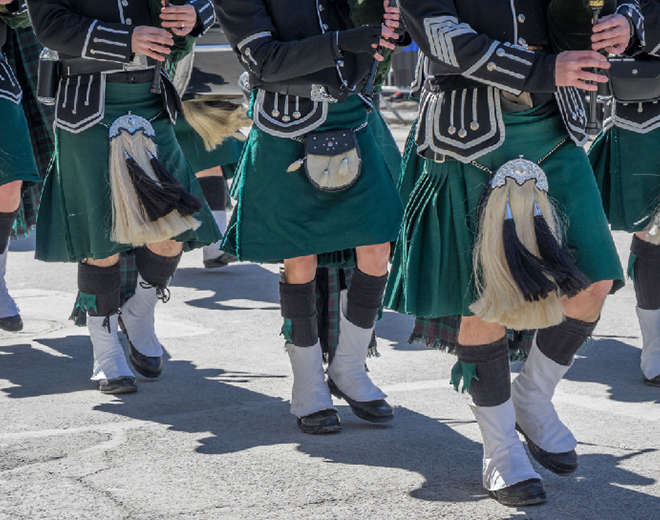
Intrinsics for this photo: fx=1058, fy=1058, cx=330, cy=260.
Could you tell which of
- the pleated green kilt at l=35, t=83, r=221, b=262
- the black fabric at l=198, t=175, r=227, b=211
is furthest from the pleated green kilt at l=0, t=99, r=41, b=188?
the black fabric at l=198, t=175, r=227, b=211

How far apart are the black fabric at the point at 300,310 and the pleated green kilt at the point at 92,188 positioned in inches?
25.6

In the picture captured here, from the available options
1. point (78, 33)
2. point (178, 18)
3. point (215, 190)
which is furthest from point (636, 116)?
point (215, 190)

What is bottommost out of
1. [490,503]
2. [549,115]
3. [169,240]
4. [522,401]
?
[490,503]

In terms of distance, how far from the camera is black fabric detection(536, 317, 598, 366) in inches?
120

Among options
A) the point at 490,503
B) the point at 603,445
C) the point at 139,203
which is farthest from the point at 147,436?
the point at 603,445

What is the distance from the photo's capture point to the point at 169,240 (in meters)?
4.25

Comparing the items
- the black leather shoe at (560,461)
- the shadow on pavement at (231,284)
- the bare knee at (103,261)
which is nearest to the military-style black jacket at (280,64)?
the bare knee at (103,261)

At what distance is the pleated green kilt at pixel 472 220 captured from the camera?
2.92m

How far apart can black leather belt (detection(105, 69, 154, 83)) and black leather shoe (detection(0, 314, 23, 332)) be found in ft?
4.86

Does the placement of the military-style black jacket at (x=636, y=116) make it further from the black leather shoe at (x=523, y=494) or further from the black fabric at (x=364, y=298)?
the black leather shoe at (x=523, y=494)

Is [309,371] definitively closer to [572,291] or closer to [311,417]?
[311,417]

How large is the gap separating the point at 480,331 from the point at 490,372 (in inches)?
4.7

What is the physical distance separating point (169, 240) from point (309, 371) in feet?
3.02

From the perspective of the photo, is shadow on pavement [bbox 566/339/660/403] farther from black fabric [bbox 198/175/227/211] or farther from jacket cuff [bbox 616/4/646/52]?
black fabric [bbox 198/175/227/211]
